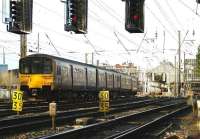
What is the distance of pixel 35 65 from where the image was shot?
3706cm

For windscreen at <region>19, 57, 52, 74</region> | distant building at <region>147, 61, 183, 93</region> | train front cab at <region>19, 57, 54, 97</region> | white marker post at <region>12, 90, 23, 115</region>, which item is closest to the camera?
white marker post at <region>12, 90, 23, 115</region>

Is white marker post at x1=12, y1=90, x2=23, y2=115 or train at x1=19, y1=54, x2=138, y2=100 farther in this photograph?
train at x1=19, y1=54, x2=138, y2=100

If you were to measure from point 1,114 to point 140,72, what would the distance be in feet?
342

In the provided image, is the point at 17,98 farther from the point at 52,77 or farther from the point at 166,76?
the point at 166,76

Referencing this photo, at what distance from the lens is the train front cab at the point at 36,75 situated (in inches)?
1419

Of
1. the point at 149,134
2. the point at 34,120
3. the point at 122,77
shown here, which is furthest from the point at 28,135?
the point at 122,77

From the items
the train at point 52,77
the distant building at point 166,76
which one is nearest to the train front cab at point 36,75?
the train at point 52,77

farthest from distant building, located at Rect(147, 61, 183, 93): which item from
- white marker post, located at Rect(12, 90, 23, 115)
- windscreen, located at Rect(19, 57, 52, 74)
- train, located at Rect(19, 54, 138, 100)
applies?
white marker post, located at Rect(12, 90, 23, 115)

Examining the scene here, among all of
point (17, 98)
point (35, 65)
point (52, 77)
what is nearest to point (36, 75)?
point (35, 65)

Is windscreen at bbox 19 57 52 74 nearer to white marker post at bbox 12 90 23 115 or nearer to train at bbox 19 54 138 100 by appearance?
train at bbox 19 54 138 100

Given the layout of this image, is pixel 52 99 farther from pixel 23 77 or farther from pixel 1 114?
pixel 1 114

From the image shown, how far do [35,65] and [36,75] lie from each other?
796 mm

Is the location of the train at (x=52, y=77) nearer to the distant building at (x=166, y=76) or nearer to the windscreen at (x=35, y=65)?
the windscreen at (x=35, y=65)

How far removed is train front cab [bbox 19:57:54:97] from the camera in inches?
1419
